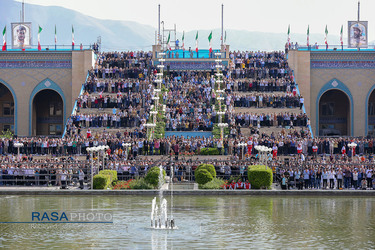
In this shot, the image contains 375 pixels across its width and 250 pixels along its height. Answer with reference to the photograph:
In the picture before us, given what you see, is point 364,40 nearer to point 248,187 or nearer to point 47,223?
point 248,187

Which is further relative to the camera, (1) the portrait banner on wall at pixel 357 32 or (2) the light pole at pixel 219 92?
(1) the portrait banner on wall at pixel 357 32

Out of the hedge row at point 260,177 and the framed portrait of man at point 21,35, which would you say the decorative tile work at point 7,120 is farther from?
the hedge row at point 260,177

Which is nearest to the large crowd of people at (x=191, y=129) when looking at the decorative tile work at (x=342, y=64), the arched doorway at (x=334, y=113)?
the decorative tile work at (x=342, y=64)

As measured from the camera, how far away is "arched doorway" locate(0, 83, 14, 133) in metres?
68.9

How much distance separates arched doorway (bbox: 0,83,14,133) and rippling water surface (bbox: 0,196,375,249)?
36.5 meters

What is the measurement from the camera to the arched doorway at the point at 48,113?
225 ft

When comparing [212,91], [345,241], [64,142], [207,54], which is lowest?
[345,241]

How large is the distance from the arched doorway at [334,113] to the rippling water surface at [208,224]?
34644mm

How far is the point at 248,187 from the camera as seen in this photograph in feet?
119

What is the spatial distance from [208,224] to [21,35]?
44511 millimetres

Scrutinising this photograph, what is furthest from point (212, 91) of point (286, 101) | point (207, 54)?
point (207, 54)

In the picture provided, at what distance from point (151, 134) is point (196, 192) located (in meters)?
15.8

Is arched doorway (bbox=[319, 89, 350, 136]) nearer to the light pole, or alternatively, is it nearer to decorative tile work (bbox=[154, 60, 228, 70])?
decorative tile work (bbox=[154, 60, 228, 70])

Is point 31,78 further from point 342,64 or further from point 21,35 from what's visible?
point 342,64
